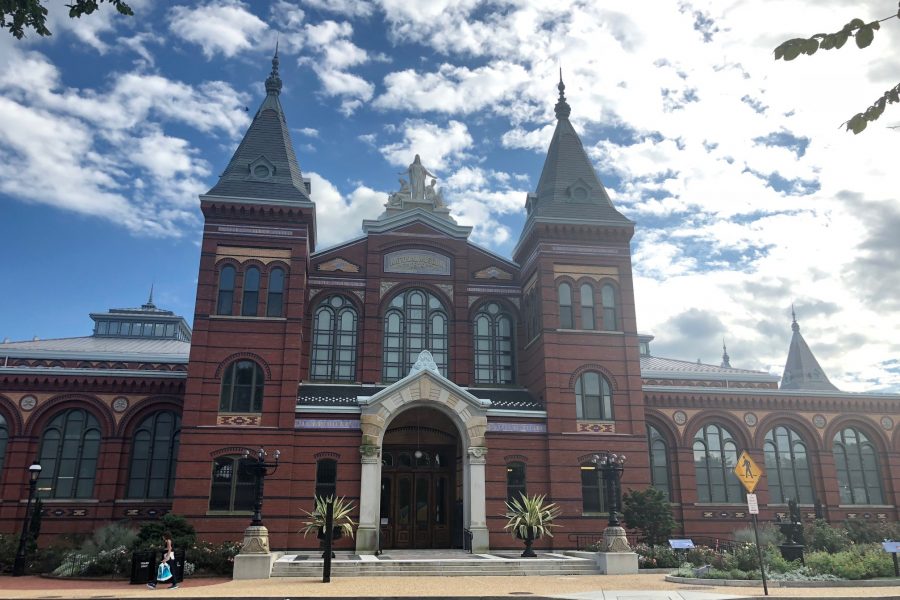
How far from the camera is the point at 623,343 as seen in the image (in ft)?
104

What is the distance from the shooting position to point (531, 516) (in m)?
26.3

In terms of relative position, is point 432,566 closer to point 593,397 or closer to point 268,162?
point 593,397

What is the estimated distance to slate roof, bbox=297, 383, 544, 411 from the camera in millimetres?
29203

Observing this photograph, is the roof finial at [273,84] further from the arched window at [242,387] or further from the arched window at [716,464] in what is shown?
the arched window at [716,464]

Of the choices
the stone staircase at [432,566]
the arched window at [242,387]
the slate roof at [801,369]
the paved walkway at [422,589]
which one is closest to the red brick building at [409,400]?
the arched window at [242,387]

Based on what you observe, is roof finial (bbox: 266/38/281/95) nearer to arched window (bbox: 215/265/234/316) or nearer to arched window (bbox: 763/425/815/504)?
arched window (bbox: 215/265/234/316)

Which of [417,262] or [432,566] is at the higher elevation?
[417,262]

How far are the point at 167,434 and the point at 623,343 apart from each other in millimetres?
A: 20258

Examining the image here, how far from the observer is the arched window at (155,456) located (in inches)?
1172

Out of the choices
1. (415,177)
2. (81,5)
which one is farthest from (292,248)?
(81,5)

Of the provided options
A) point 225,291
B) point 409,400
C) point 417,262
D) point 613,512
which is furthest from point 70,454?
point 613,512

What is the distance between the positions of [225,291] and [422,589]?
16.6 meters

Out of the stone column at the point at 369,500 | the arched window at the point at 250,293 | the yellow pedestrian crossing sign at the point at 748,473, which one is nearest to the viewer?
the yellow pedestrian crossing sign at the point at 748,473

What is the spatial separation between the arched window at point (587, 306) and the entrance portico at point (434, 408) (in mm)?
6184
